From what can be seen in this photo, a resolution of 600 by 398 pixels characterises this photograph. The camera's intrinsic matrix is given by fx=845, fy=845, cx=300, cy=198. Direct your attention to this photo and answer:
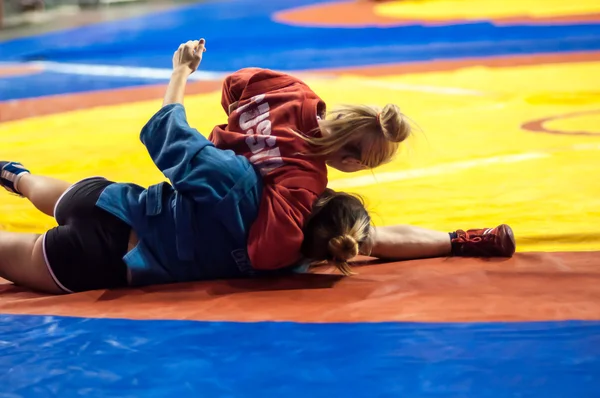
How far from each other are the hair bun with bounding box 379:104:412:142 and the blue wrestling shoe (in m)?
1.22

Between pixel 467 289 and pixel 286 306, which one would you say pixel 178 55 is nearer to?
pixel 286 306

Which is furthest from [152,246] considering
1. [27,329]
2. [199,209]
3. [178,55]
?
[178,55]

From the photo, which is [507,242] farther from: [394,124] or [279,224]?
[279,224]

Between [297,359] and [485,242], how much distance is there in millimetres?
869

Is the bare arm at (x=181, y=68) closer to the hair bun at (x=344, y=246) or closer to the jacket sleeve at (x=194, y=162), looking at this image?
the jacket sleeve at (x=194, y=162)

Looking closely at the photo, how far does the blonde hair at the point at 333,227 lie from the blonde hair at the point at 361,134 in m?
0.13

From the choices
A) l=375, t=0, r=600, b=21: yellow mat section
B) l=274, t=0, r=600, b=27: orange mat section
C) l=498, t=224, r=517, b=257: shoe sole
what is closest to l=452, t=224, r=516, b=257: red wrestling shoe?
l=498, t=224, r=517, b=257: shoe sole

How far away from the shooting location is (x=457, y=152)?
3.52 meters

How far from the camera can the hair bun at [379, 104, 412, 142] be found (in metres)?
2.22

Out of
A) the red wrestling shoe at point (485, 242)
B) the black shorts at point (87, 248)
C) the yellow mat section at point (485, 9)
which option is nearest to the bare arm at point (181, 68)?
the black shorts at point (87, 248)

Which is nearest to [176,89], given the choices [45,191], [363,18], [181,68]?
[181,68]

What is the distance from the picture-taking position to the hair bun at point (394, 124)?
7.28ft

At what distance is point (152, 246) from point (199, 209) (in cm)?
18

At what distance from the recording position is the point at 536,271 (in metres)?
2.36
